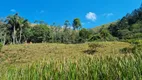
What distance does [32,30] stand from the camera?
8031 centimetres

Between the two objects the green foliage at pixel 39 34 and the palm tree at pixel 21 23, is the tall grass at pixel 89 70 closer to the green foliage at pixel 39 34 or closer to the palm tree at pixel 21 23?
the palm tree at pixel 21 23

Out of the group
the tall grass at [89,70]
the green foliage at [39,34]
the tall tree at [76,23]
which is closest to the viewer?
the tall grass at [89,70]

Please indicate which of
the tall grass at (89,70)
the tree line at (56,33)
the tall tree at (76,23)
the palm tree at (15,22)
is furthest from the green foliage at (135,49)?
the tall tree at (76,23)

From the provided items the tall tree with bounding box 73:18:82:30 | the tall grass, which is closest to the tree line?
the tall tree with bounding box 73:18:82:30

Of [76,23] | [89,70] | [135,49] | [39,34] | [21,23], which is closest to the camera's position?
[89,70]

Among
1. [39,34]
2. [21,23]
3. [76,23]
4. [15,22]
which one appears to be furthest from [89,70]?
[76,23]

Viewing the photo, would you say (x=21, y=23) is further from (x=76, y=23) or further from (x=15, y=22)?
(x=76, y=23)

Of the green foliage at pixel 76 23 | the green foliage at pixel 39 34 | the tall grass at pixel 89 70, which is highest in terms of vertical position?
the green foliage at pixel 76 23

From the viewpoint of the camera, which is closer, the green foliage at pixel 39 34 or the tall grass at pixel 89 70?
the tall grass at pixel 89 70

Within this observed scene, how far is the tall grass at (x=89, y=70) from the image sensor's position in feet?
7.35

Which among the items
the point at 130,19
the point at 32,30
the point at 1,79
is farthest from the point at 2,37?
the point at 1,79

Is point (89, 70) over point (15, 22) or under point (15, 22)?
under

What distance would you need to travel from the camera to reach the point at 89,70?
243 cm

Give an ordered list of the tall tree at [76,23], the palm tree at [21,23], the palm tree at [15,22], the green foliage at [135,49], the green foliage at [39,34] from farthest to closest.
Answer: the tall tree at [76,23] → the green foliage at [39,34] → the palm tree at [21,23] → the palm tree at [15,22] → the green foliage at [135,49]
